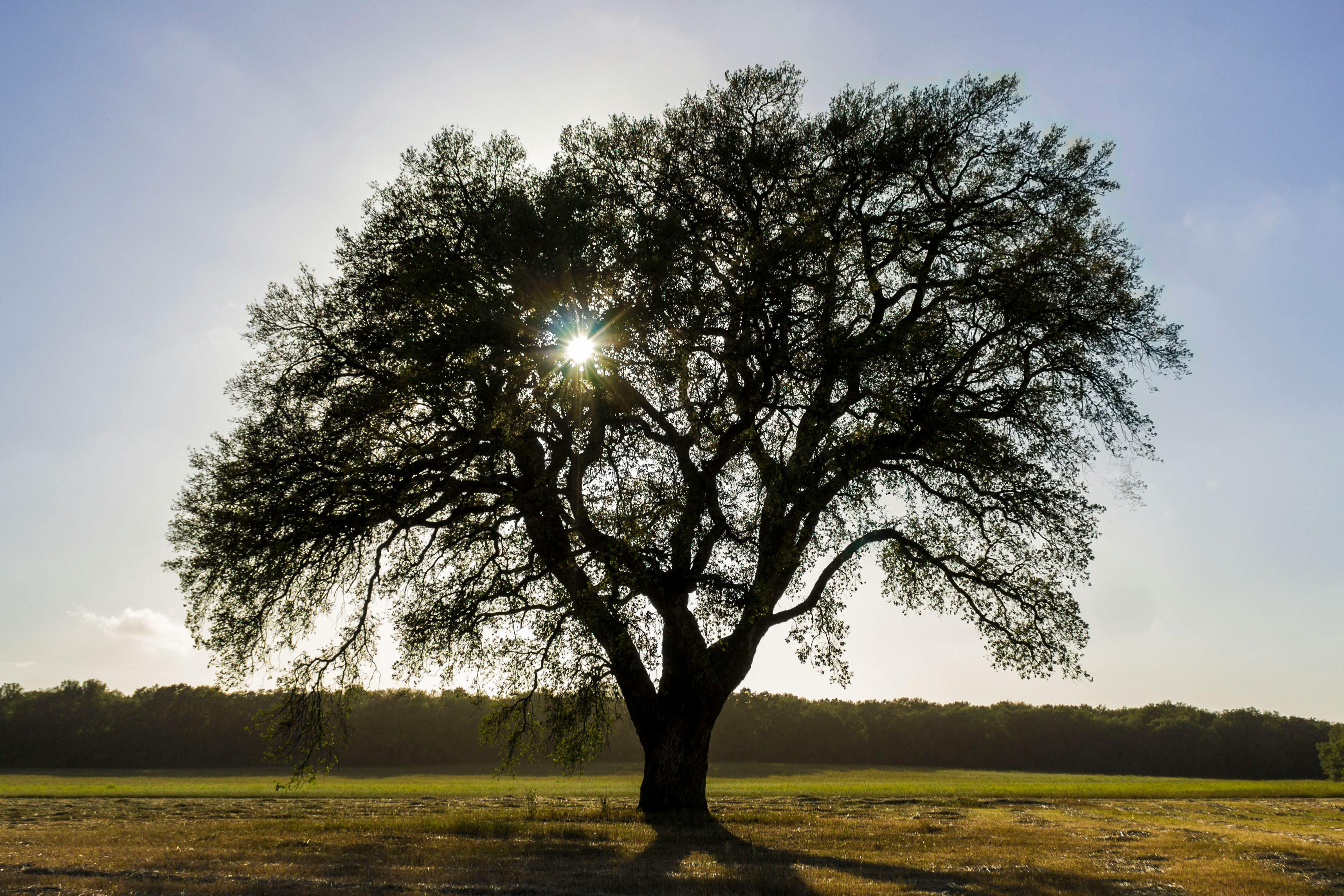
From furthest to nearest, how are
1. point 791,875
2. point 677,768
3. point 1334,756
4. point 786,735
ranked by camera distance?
1. point 786,735
2. point 1334,756
3. point 677,768
4. point 791,875

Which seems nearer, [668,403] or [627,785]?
[668,403]

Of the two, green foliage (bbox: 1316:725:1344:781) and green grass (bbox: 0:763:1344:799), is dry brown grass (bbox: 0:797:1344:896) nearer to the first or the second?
green grass (bbox: 0:763:1344:799)

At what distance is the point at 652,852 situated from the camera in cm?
1409

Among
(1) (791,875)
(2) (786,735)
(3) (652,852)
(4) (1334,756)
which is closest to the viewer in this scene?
(1) (791,875)

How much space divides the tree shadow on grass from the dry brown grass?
6 cm

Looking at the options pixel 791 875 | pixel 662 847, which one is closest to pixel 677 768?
pixel 662 847

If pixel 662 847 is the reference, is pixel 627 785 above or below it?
below

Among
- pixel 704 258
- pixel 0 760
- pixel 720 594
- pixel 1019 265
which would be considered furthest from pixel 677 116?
pixel 0 760

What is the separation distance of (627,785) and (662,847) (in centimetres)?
3186

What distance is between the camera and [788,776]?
187 ft

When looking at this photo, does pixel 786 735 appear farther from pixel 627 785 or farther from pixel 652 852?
pixel 652 852

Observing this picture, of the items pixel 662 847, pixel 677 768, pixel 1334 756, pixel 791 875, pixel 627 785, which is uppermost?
pixel 677 768

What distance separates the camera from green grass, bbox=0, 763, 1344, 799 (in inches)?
1426

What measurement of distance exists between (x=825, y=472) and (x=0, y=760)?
264 ft
